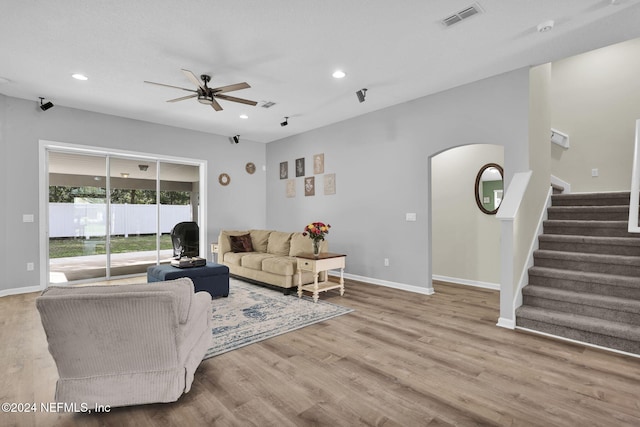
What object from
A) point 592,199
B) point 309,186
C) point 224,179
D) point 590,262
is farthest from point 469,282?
point 224,179

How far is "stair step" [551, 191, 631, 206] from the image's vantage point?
14.4ft

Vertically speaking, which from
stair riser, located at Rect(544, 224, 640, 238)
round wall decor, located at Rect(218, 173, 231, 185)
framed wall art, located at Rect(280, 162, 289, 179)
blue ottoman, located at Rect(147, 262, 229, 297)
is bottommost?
blue ottoman, located at Rect(147, 262, 229, 297)

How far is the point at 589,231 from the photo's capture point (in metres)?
4.09

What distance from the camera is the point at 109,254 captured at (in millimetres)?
5973

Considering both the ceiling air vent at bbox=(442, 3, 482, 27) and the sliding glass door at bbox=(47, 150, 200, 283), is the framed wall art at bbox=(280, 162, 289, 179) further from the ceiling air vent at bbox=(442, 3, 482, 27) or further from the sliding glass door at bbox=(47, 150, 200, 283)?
the ceiling air vent at bbox=(442, 3, 482, 27)

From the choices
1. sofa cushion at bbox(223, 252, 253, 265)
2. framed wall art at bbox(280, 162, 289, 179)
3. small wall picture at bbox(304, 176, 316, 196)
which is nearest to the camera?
sofa cushion at bbox(223, 252, 253, 265)

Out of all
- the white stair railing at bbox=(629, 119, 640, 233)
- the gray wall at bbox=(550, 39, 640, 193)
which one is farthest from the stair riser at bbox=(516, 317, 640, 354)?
the gray wall at bbox=(550, 39, 640, 193)

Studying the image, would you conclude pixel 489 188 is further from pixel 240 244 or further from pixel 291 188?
pixel 240 244

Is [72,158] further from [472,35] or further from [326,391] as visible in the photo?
[472,35]

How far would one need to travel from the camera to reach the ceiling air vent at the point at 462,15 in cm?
285

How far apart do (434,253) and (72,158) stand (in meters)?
6.68

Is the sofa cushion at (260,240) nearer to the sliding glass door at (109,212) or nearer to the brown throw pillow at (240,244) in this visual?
the brown throw pillow at (240,244)

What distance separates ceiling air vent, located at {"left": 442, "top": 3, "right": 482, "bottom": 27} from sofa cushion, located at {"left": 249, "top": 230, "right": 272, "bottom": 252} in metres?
4.42

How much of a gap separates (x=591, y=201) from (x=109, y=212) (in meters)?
7.89
